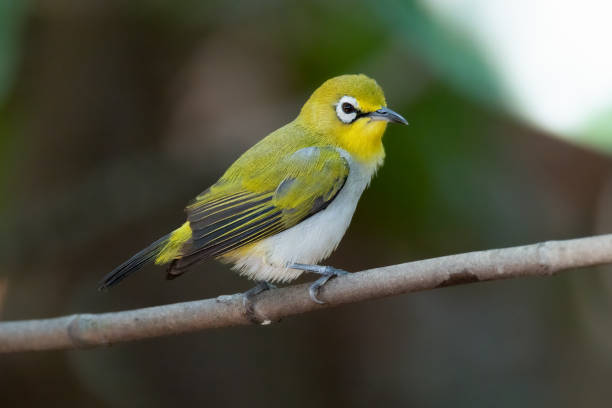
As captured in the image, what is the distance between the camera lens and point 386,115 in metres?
2.44

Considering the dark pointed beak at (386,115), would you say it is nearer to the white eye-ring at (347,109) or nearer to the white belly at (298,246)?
the white eye-ring at (347,109)

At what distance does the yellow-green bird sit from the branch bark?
0.13m

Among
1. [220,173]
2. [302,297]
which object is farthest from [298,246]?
[220,173]

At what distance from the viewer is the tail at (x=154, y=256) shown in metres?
2.33

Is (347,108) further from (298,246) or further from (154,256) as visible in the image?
(154,256)

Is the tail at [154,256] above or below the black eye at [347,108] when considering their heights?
below

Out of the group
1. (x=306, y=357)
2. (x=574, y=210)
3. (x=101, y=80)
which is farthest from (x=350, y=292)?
(x=574, y=210)

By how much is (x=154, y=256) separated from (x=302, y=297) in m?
0.54

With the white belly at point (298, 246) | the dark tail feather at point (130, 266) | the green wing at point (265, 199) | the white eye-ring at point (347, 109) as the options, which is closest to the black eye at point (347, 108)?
the white eye-ring at point (347, 109)

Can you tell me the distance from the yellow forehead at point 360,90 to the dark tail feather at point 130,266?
2.47 feet

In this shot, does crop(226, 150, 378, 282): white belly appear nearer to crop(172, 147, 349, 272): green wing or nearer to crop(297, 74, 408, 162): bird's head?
crop(172, 147, 349, 272): green wing

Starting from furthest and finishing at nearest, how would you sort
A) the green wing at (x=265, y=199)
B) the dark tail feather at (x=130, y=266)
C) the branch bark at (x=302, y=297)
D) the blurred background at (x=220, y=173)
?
the blurred background at (x=220, y=173), the green wing at (x=265, y=199), the dark tail feather at (x=130, y=266), the branch bark at (x=302, y=297)

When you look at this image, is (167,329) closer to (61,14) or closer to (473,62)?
(473,62)

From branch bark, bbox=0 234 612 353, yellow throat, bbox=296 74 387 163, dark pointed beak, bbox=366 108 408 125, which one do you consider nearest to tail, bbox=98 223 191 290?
branch bark, bbox=0 234 612 353
